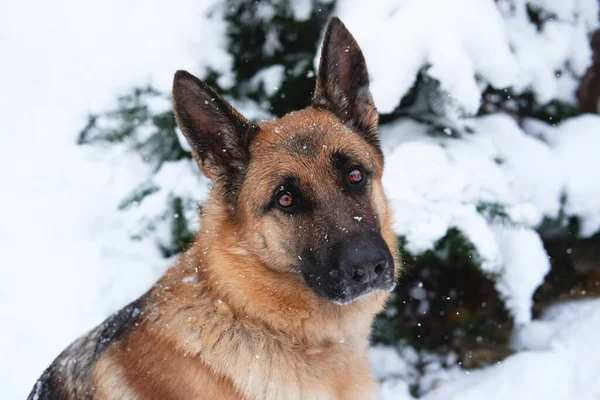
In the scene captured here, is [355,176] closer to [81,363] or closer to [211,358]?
[211,358]

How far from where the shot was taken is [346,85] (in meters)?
3.03

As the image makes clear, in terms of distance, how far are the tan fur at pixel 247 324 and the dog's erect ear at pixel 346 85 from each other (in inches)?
10.3

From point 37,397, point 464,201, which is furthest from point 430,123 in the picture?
point 37,397

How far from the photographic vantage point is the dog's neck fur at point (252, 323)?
261 centimetres

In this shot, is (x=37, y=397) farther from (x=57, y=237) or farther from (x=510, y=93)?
(x=510, y=93)

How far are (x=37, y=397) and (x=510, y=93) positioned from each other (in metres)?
4.29

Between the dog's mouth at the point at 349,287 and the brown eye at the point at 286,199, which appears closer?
the dog's mouth at the point at 349,287

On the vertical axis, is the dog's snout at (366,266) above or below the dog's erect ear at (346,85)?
below

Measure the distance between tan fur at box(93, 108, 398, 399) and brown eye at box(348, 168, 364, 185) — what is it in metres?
0.09

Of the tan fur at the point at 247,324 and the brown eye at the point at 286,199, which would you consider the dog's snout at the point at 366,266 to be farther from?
the brown eye at the point at 286,199

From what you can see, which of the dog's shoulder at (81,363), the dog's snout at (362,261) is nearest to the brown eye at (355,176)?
the dog's snout at (362,261)

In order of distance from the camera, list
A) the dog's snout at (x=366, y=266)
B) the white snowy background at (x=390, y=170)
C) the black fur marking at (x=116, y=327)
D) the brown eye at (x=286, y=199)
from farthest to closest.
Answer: the white snowy background at (x=390, y=170) → the black fur marking at (x=116, y=327) → the brown eye at (x=286, y=199) → the dog's snout at (x=366, y=266)

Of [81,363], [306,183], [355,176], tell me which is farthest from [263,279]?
[81,363]

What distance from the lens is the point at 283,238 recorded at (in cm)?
271
